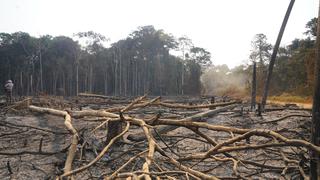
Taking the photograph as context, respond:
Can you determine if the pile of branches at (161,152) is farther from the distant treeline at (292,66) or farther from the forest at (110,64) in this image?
the forest at (110,64)

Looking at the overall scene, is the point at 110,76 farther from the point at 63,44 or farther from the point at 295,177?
the point at 295,177

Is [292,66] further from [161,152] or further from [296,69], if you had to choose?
[161,152]

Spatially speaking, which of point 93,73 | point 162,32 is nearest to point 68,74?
point 93,73

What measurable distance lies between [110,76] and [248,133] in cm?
4945

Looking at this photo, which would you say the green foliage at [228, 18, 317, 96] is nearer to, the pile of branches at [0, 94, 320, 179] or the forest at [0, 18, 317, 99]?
the forest at [0, 18, 317, 99]

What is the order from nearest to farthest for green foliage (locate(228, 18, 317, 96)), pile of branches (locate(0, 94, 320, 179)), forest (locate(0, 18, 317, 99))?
1. pile of branches (locate(0, 94, 320, 179))
2. green foliage (locate(228, 18, 317, 96))
3. forest (locate(0, 18, 317, 99))

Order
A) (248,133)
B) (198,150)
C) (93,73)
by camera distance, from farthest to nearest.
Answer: (93,73) → (198,150) → (248,133)

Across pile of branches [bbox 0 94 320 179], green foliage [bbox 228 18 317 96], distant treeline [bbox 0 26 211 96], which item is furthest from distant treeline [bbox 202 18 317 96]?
pile of branches [bbox 0 94 320 179]

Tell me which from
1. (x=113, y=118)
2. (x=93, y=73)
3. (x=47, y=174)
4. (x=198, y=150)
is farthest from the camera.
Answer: (x=93, y=73)

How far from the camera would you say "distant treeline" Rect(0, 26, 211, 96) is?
46156 millimetres

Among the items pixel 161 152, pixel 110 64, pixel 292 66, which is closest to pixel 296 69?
pixel 292 66

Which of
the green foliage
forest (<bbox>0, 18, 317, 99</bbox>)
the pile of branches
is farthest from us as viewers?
forest (<bbox>0, 18, 317, 99</bbox>)

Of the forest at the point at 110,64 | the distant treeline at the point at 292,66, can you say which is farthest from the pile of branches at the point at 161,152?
the forest at the point at 110,64

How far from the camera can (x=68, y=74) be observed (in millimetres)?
46375
